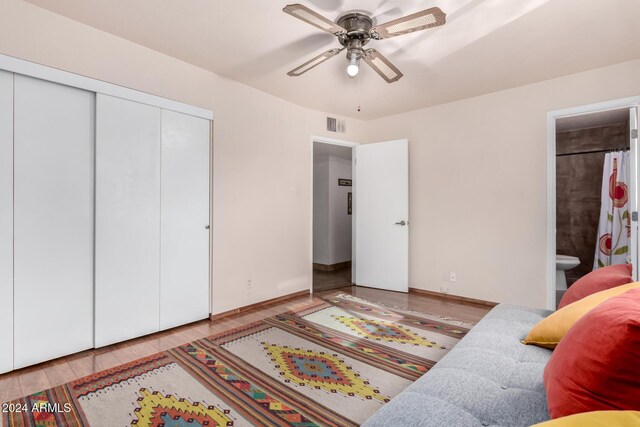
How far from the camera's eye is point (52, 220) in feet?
7.66

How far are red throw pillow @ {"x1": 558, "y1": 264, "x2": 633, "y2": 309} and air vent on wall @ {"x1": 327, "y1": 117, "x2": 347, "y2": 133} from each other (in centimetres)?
338

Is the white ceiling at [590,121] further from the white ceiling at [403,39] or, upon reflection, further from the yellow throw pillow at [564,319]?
the yellow throw pillow at [564,319]

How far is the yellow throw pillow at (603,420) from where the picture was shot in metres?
0.62

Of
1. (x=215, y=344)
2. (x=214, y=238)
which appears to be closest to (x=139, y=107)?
(x=214, y=238)

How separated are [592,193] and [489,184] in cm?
220

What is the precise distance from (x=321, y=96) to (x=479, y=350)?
3.17m

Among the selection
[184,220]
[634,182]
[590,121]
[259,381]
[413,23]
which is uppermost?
[590,121]

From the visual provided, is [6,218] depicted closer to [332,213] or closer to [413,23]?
[413,23]

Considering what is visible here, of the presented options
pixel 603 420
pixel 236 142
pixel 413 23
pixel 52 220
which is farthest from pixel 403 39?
pixel 52 220

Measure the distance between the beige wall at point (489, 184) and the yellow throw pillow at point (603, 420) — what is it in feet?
10.7

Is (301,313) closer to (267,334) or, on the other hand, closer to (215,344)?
(267,334)

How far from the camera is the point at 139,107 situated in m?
2.75

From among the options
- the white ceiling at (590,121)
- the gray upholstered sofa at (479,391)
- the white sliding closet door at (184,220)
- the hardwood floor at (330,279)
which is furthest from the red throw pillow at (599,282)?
the hardwood floor at (330,279)

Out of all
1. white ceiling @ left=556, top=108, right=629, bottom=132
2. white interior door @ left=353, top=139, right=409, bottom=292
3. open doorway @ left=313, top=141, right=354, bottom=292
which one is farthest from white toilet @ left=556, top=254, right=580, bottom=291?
open doorway @ left=313, top=141, right=354, bottom=292
